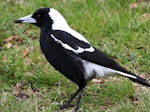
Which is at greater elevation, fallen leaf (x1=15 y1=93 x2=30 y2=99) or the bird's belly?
the bird's belly

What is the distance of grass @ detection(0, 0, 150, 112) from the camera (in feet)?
14.1

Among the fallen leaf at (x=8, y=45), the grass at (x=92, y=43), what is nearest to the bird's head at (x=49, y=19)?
the grass at (x=92, y=43)

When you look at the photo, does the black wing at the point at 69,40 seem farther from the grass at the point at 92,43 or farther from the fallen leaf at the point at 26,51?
the fallen leaf at the point at 26,51

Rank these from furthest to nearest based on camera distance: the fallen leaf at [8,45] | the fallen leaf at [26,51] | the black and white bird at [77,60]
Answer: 1. the fallen leaf at [8,45]
2. the fallen leaf at [26,51]
3. the black and white bird at [77,60]

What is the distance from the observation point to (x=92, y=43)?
17.4ft

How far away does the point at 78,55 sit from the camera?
4.17 meters

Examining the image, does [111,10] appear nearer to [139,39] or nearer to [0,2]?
[139,39]

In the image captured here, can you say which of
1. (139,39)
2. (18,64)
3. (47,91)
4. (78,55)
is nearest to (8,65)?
(18,64)

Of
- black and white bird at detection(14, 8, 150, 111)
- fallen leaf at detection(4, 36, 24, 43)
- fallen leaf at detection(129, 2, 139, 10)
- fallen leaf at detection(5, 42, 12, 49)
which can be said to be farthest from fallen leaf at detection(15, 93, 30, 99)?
fallen leaf at detection(129, 2, 139, 10)

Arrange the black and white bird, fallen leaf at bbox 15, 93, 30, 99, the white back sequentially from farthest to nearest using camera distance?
1. fallen leaf at bbox 15, 93, 30, 99
2. the white back
3. the black and white bird

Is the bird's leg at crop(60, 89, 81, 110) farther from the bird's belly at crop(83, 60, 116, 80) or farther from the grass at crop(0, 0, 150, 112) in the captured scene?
the bird's belly at crop(83, 60, 116, 80)

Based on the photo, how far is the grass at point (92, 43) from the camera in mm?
4285

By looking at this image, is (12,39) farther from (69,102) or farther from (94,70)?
(94,70)

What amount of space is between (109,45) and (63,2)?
3.46ft
